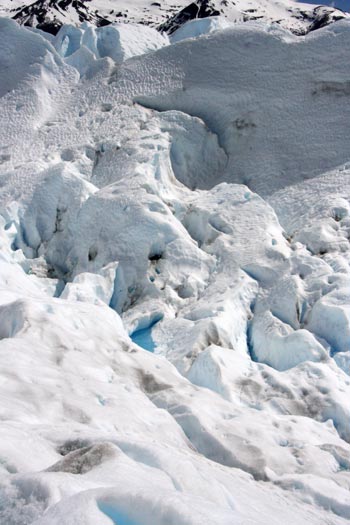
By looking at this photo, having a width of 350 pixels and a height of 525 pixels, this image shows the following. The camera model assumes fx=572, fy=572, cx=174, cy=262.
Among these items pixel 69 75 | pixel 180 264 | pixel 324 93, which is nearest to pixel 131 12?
pixel 69 75

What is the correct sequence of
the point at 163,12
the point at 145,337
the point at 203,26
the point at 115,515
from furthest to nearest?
1. the point at 163,12
2. the point at 203,26
3. the point at 145,337
4. the point at 115,515

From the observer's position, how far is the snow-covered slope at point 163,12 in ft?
177

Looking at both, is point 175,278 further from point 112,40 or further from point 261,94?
point 112,40

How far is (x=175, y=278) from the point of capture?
14891 millimetres

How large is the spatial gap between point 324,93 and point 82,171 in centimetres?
861

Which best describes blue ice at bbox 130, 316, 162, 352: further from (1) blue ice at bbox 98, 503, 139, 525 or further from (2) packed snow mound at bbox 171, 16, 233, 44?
(2) packed snow mound at bbox 171, 16, 233, 44

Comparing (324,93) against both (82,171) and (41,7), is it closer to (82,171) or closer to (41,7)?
(82,171)

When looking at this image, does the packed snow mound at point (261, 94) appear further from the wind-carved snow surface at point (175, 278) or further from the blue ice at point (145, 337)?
the blue ice at point (145, 337)

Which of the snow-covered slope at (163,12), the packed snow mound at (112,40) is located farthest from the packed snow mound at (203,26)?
the snow-covered slope at (163,12)

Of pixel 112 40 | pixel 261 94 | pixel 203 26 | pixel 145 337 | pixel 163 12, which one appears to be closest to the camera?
pixel 145 337

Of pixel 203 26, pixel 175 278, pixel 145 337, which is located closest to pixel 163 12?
pixel 203 26

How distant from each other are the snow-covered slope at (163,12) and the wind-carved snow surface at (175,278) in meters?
30.3

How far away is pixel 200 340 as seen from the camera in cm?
1227

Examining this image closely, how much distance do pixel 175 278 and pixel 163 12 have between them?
212 feet
